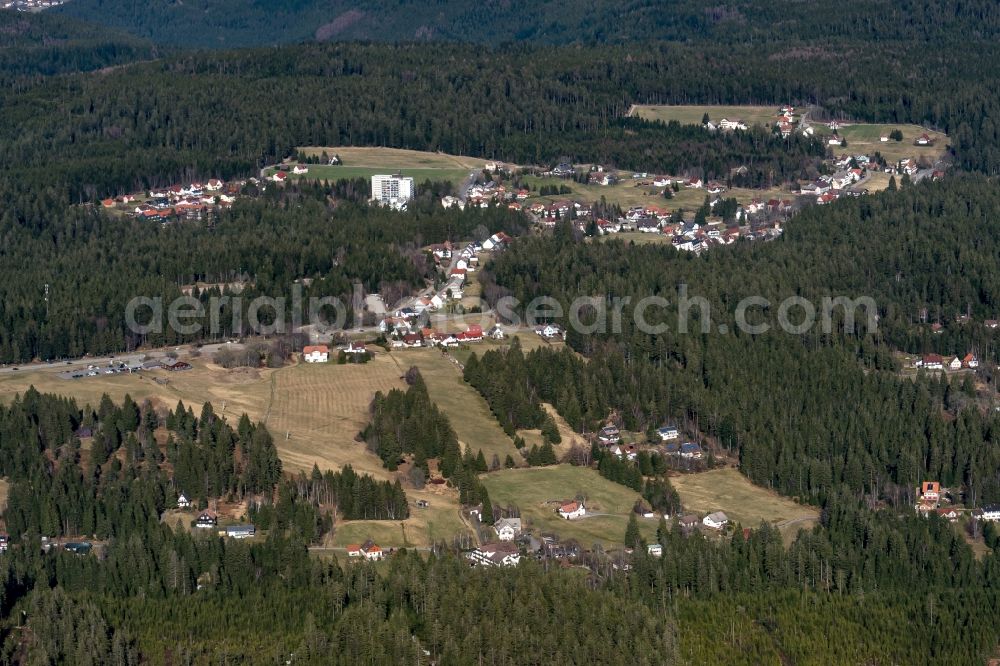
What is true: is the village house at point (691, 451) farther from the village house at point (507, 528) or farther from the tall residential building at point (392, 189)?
the tall residential building at point (392, 189)

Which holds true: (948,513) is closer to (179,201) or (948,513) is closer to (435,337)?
(435,337)

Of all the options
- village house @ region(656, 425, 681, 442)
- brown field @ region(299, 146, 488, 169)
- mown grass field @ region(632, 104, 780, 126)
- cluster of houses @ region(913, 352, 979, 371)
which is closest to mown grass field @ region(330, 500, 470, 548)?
village house @ region(656, 425, 681, 442)

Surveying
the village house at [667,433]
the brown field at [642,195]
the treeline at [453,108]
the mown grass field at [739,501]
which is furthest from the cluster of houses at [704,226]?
the mown grass field at [739,501]

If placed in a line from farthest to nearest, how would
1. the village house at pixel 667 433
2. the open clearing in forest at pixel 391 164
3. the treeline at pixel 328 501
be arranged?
the open clearing in forest at pixel 391 164 < the village house at pixel 667 433 < the treeline at pixel 328 501

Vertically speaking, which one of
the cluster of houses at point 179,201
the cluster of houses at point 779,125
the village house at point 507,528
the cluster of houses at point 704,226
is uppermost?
the cluster of houses at point 779,125

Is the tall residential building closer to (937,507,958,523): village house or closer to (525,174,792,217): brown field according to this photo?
(525,174,792,217): brown field

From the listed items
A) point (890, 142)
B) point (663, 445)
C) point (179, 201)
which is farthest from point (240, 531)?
point (890, 142)
